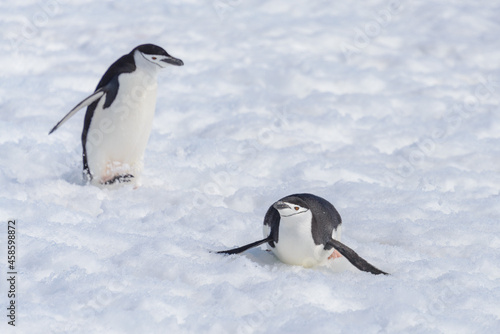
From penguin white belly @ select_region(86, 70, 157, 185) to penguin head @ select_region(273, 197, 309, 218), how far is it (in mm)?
1371

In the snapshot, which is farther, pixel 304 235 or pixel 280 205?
pixel 304 235

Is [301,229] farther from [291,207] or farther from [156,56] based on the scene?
[156,56]

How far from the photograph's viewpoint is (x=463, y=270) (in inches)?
106

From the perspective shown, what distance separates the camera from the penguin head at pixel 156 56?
336 centimetres

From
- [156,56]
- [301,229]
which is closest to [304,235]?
[301,229]

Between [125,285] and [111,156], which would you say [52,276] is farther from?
[111,156]

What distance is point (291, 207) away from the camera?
2.35m

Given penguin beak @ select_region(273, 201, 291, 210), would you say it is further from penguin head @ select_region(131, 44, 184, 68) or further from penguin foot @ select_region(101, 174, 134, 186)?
penguin foot @ select_region(101, 174, 134, 186)

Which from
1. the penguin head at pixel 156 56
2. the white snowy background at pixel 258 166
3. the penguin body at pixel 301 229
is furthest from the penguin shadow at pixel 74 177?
the penguin body at pixel 301 229

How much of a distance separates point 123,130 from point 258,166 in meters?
0.93

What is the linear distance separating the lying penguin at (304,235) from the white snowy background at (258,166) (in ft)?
0.19

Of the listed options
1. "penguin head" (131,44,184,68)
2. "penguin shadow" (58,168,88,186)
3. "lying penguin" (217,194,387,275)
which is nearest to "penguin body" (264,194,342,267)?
"lying penguin" (217,194,387,275)

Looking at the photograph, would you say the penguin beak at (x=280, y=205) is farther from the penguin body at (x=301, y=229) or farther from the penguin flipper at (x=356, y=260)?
the penguin flipper at (x=356, y=260)

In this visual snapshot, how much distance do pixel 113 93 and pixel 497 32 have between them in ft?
16.5
